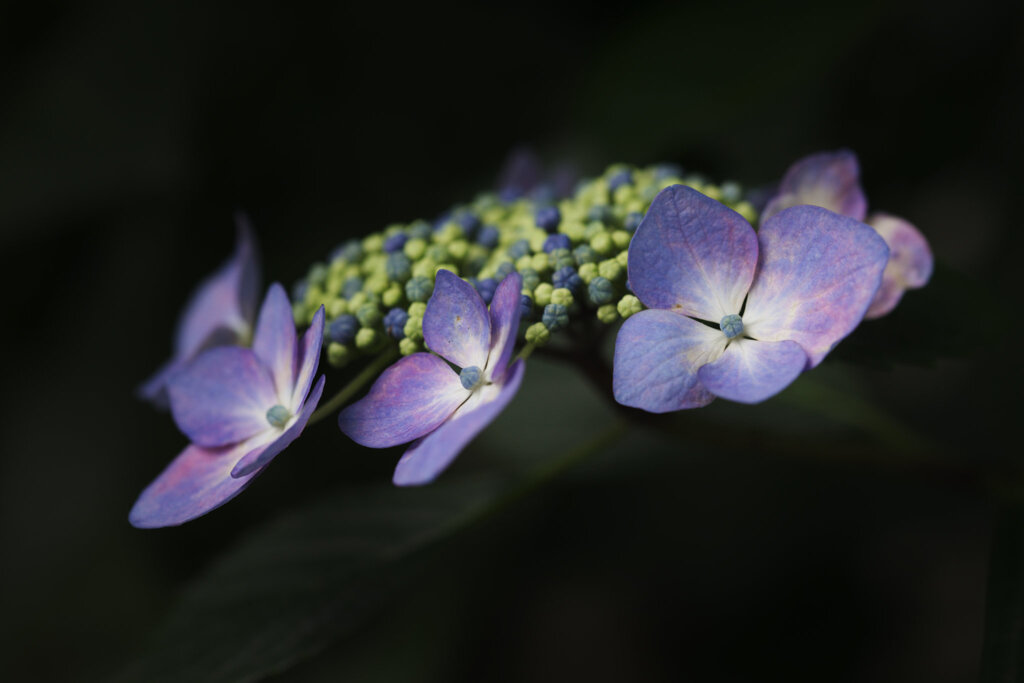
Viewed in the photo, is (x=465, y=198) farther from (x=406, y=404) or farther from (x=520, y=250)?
(x=406, y=404)

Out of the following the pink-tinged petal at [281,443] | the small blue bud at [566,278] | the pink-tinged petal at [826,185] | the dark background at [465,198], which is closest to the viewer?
the pink-tinged petal at [281,443]

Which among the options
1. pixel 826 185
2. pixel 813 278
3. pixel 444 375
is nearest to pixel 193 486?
pixel 444 375

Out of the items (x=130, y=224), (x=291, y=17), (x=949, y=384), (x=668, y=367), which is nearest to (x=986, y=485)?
(x=668, y=367)

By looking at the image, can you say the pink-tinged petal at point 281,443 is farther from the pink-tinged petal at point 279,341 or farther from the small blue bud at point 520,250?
the small blue bud at point 520,250

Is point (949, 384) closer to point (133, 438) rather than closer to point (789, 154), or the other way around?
point (789, 154)

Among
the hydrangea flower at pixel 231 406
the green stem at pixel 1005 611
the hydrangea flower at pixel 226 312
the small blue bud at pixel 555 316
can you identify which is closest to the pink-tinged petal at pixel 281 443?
the hydrangea flower at pixel 231 406

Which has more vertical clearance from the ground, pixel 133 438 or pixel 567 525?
pixel 133 438

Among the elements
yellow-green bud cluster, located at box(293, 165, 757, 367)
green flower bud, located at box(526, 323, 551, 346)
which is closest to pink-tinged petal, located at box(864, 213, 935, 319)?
yellow-green bud cluster, located at box(293, 165, 757, 367)
